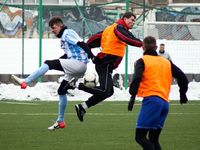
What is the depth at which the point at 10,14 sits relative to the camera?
101ft

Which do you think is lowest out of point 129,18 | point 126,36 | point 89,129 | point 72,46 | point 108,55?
point 89,129

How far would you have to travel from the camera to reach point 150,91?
35.3 ft

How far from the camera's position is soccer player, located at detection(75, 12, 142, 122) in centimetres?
1608

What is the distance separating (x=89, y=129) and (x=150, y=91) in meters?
5.91

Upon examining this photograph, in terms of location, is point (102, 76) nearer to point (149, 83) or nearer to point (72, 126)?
point (72, 126)

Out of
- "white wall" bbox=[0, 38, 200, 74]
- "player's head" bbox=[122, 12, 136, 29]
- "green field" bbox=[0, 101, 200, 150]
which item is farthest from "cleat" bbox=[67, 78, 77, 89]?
"white wall" bbox=[0, 38, 200, 74]

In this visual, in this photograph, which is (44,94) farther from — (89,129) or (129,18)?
(129,18)

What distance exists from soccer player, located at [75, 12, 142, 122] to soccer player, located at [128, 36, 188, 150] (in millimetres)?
5077

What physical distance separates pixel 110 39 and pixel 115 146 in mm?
3306

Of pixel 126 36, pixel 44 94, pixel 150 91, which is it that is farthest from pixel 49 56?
pixel 150 91

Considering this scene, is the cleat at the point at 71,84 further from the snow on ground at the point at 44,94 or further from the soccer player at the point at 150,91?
the snow on ground at the point at 44,94

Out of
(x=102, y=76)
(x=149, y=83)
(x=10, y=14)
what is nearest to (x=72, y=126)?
(x=102, y=76)

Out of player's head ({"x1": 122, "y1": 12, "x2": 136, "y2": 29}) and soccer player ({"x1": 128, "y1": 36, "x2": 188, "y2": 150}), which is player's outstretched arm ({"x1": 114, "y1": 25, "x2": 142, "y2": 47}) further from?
soccer player ({"x1": 128, "y1": 36, "x2": 188, "y2": 150})

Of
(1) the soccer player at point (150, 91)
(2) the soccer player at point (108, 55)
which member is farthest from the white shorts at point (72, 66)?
(1) the soccer player at point (150, 91)
